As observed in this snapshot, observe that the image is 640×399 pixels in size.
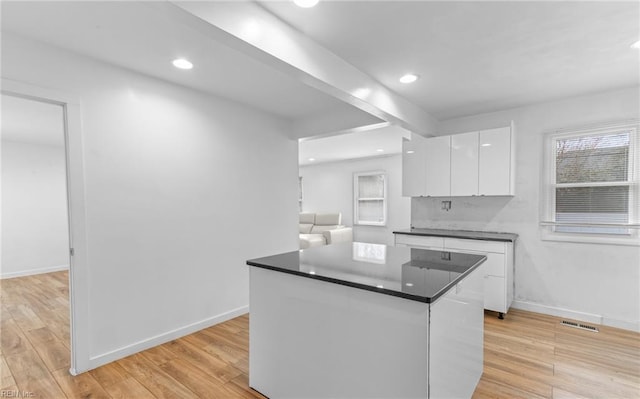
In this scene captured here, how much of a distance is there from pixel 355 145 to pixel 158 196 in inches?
158

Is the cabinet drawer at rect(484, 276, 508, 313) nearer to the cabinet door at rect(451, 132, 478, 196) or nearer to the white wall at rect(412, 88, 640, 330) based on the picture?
the white wall at rect(412, 88, 640, 330)

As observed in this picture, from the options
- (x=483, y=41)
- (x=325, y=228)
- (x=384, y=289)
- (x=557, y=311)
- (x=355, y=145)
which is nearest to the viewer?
(x=384, y=289)

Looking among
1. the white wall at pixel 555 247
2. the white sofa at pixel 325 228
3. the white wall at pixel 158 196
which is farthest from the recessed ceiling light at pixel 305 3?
the white sofa at pixel 325 228

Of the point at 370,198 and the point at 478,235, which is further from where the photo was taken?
the point at 370,198

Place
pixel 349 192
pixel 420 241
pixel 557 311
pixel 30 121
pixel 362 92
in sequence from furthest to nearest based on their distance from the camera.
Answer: pixel 349 192 → pixel 30 121 → pixel 420 241 → pixel 557 311 → pixel 362 92

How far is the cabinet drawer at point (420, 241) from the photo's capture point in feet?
11.9

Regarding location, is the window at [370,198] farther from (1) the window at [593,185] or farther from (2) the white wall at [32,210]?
(2) the white wall at [32,210]

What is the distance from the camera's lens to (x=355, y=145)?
594 centimetres

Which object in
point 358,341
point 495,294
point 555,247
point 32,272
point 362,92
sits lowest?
point 32,272

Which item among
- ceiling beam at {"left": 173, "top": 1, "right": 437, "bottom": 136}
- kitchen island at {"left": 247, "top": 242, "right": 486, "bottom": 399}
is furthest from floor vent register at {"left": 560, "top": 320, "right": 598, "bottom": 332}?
ceiling beam at {"left": 173, "top": 1, "right": 437, "bottom": 136}

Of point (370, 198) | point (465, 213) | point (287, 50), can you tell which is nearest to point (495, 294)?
point (465, 213)

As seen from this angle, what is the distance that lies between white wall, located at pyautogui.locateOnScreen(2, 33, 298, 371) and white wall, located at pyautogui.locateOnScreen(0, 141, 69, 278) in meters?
3.73

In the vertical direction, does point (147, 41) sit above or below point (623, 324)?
above

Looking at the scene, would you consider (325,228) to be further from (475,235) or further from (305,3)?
(305,3)
